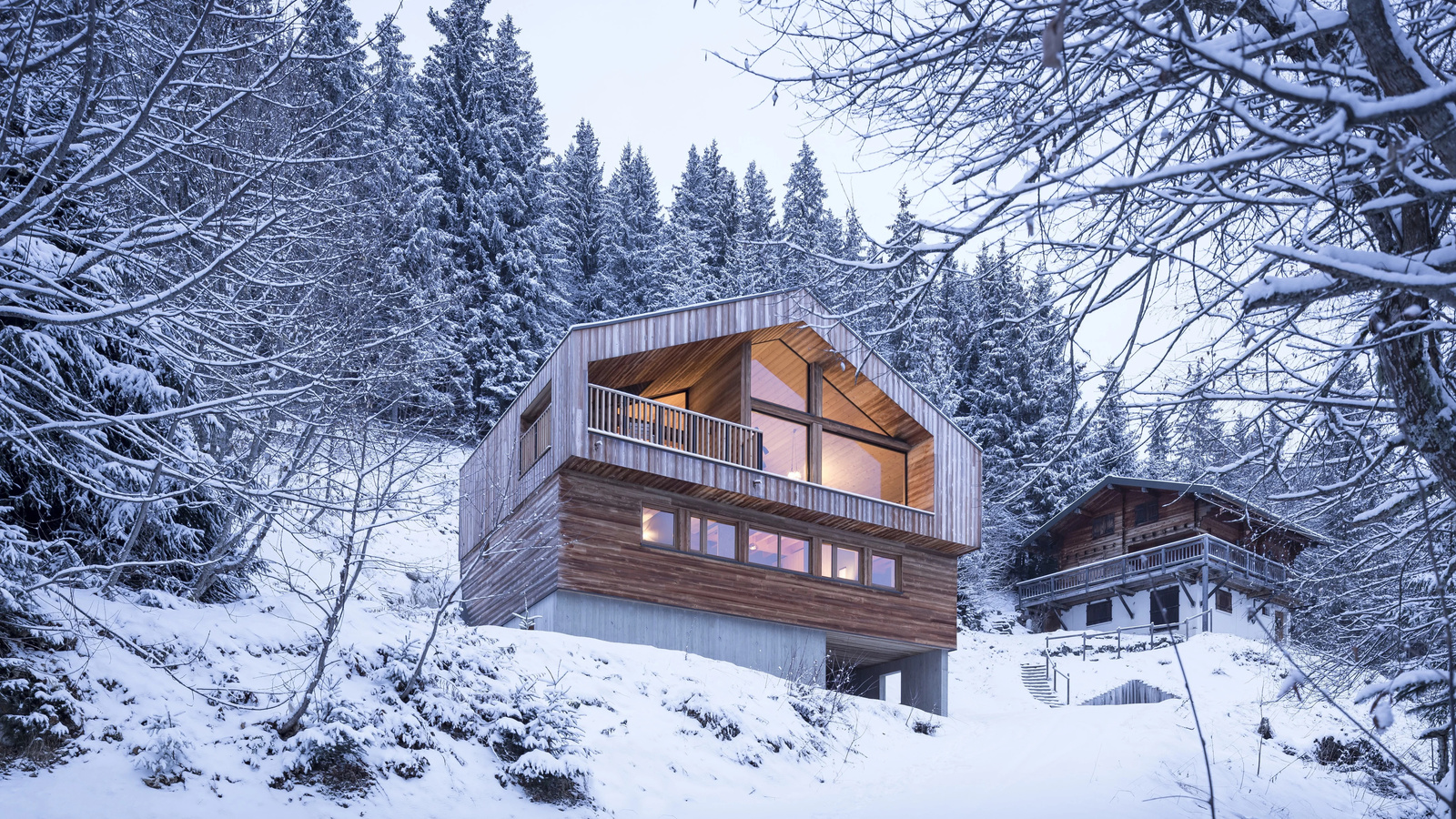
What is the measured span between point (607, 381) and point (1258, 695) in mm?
15095

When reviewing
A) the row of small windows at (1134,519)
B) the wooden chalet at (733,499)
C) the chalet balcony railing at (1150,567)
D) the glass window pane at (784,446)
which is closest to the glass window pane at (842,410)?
the wooden chalet at (733,499)

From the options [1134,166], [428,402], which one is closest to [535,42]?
[428,402]

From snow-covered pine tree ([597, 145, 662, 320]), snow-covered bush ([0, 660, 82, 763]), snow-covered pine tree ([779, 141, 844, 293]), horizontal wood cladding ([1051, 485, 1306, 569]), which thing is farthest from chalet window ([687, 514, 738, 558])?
snow-covered pine tree ([779, 141, 844, 293])

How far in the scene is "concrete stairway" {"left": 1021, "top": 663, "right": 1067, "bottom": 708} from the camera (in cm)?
2380

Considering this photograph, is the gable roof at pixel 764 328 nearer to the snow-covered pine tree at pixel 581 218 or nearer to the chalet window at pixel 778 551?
the chalet window at pixel 778 551

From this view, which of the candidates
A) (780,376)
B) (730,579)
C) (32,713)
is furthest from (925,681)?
(32,713)

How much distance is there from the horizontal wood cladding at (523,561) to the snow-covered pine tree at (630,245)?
20949 mm

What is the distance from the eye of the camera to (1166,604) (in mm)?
31125

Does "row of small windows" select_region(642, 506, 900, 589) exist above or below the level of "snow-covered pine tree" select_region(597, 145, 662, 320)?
below

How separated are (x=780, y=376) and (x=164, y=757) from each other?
45.3 feet

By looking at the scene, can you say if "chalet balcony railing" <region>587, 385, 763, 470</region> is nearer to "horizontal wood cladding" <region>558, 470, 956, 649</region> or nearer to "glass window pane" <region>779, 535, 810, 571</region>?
"horizontal wood cladding" <region>558, 470, 956, 649</region>

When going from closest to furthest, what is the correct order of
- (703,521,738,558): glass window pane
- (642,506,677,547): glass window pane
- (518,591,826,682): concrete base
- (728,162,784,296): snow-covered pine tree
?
(518,591,826,682): concrete base
(642,506,677,547): glass window pane
(703,521,738,558): glass window pane
(728,162,784,296): snow-covered pine tree

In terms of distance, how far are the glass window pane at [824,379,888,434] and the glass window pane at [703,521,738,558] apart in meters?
3.71

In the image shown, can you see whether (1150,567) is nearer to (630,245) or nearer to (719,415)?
(719,415)
